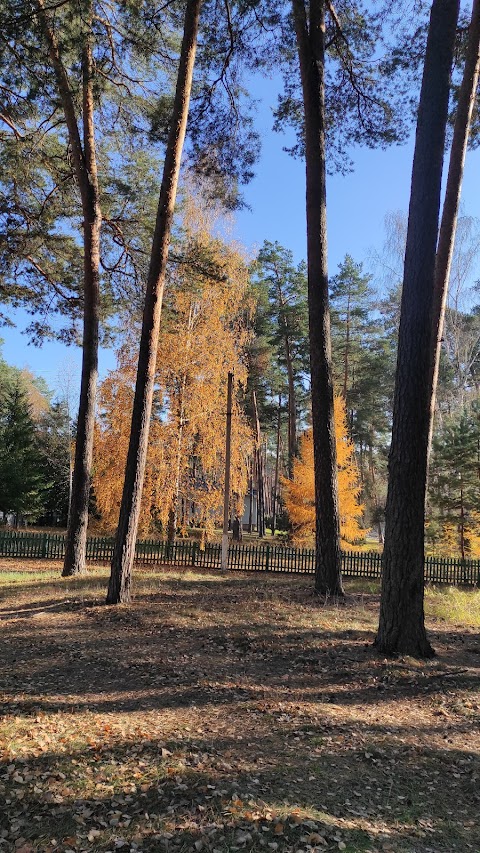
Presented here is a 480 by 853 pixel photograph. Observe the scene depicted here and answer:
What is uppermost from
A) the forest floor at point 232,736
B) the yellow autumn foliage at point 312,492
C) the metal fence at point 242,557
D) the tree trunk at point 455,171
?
the tree trunk at point 455,171

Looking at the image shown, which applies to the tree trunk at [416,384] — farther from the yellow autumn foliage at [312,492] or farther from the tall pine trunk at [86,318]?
the yellow autumn foliage at [312,492]

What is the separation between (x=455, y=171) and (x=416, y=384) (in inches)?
260

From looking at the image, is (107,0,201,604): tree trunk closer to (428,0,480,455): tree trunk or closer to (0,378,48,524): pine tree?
(428,0,480,455): tree trunk

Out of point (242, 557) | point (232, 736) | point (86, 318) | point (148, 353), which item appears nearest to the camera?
point (232, 736)

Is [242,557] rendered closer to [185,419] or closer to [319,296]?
[185,419]

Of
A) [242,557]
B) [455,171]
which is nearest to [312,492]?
[242,557]

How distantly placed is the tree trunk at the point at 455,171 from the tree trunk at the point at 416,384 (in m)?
3.97

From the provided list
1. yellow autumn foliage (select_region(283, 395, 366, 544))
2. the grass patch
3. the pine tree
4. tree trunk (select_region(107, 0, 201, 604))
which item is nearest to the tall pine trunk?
tree trunk (select_region(107, 0, 201, 604))

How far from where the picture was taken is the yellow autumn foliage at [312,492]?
1819cm

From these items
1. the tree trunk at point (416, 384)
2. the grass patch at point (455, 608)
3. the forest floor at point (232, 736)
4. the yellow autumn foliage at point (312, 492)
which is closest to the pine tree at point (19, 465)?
the yellow autumn foliage at point (312, 492)

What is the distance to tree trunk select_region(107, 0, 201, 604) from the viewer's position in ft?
26.1

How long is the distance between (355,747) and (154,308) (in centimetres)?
669

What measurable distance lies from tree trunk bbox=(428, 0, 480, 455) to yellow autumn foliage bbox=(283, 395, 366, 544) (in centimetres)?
840

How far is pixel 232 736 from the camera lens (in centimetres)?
375
